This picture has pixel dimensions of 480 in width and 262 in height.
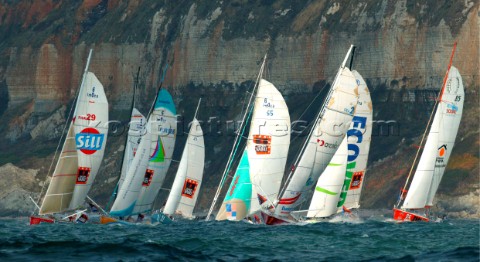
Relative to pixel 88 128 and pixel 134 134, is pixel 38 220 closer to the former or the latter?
pixel 88 128

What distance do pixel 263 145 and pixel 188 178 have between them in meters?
12.0

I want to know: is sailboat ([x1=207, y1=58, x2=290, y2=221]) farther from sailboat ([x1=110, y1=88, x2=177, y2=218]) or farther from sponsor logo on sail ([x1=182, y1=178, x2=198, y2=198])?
sponsor logo on sail ([x1=182, y1=178, x2=198, y2=198])

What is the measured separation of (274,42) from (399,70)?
14.6m

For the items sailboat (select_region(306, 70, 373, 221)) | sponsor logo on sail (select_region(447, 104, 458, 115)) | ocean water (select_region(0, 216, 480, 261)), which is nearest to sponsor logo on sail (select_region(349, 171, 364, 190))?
sailboat (select_region(306, 70, 373, 221))

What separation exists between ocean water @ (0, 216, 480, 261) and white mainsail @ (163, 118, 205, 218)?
622cm

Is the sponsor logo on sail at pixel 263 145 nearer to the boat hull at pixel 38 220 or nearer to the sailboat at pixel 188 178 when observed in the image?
the sailboat at pixel 188 178

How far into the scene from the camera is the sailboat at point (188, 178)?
80.8 m

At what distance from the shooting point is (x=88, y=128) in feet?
237

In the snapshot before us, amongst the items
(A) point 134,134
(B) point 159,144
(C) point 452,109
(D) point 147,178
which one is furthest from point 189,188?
(C) point 452,109

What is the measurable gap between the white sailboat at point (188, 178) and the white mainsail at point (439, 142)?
1288cm

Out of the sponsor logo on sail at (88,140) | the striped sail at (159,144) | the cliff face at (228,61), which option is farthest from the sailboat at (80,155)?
the cliff face at (228,61)

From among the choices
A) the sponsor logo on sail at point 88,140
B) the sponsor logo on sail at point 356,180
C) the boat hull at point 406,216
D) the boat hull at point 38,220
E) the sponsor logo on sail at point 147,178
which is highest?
the sponsor logo on sail at point 88,140

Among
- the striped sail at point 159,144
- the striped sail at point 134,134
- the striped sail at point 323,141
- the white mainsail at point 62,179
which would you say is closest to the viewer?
the striped sail at point 323,141

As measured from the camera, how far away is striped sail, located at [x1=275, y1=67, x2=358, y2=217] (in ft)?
224
